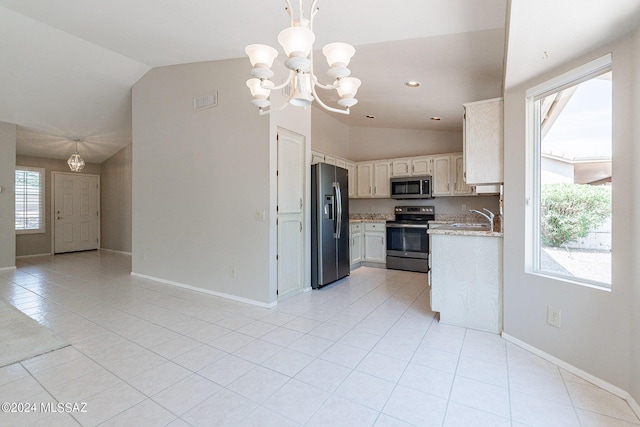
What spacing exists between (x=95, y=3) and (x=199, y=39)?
0.94 meters

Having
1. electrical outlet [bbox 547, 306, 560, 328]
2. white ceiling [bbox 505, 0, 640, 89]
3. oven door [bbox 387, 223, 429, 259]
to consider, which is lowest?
electrical outlet [bbox 547, 306, 560, 328]

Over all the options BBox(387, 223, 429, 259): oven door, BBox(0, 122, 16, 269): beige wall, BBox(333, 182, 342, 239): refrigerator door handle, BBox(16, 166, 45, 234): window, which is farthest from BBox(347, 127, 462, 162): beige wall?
BBox(16, 166, 45, 234): window

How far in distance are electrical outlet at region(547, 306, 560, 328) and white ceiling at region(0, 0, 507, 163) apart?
2201mm

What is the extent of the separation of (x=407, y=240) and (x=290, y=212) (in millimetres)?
2535

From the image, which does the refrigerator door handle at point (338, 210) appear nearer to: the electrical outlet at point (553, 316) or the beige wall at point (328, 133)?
the beige wall at point (328, 133)

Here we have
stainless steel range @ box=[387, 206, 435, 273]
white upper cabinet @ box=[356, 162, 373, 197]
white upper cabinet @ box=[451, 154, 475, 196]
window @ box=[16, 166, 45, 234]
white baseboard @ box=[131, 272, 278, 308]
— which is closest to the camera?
white baseboard @ box=[131, 272, 278, 308]

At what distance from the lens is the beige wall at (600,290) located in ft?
5.63

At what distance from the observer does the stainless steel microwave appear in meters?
5.32

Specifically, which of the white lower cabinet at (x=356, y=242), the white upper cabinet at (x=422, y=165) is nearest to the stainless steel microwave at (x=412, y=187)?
the white upper cabinet at (x=422, y=165)

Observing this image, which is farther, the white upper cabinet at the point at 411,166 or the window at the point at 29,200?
the window at the point at 29,200

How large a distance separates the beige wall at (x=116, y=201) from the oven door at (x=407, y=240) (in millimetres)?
6488

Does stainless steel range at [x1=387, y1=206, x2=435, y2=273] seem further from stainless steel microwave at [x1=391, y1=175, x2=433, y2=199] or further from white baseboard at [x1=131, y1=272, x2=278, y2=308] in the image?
white baseboard at [x1=131, y1=272, x2=278, y2=308]

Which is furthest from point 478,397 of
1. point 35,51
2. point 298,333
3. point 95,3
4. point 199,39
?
point 35,51

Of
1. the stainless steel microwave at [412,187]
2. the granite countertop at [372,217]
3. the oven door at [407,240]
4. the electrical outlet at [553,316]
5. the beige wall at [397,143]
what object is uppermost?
the beige wall at [397,143]
